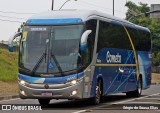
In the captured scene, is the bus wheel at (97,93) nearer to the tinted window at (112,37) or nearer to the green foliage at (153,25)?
the tinted window at (112,37)

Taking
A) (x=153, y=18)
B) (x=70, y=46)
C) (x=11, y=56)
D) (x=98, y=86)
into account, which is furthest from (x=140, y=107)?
(x=153, y=18)

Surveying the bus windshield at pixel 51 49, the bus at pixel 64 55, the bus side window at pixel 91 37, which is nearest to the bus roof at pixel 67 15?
the bus at pixel 64 55

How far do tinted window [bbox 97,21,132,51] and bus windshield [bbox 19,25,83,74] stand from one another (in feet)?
6.56

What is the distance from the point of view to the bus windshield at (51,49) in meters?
18.8

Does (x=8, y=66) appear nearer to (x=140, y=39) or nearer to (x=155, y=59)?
(x=140, y=39)

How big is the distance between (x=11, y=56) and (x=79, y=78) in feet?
101

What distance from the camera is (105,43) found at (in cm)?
2159

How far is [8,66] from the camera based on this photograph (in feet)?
142

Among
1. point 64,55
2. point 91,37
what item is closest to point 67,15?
point 91,37

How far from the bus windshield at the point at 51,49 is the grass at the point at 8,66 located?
57.9 feet

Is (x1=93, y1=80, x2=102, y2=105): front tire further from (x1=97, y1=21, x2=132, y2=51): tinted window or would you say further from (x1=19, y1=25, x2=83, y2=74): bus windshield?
(x1=19, y1=25, x2=83, y2=74): bus windshield

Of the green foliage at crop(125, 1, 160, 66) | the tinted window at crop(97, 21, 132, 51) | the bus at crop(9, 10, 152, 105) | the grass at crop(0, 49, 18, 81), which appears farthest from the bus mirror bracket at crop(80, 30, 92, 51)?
the green foliage at crop(125, 1, 160, 66)

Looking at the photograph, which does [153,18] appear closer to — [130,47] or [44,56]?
[130,47]

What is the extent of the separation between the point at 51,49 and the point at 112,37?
454 centimetres
